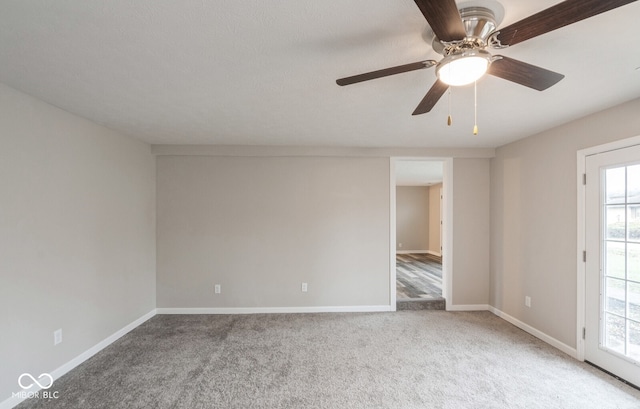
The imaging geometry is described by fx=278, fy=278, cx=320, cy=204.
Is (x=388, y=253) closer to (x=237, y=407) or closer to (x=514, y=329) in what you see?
(x=514, y=329)

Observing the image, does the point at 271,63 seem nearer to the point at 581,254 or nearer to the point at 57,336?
the point at 57,336

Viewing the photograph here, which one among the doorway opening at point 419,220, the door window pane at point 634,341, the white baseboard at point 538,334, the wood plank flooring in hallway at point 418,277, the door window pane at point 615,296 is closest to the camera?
the door window pane at point 634,341

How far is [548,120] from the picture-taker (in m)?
2.78

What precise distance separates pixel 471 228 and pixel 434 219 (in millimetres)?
4781

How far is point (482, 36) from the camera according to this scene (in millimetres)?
1331

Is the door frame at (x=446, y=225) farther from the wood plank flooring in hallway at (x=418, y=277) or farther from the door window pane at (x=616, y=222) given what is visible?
the door window pane at (x=616, y=222)

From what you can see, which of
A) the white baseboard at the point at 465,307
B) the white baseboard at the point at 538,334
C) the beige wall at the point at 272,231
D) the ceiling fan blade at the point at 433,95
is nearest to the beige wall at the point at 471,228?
the white baseboard at the point at 465,307

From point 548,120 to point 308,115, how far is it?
240 cm

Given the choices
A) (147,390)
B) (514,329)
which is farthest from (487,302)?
(147,390)

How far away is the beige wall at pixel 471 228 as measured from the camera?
406 cm

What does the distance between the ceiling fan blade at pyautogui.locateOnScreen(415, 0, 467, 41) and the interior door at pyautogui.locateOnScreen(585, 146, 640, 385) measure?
2.28 meters

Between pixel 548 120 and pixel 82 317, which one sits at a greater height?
pixel 548 120

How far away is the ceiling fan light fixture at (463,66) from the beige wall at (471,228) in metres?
3.01

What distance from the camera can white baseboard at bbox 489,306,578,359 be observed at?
2805 millimetres
